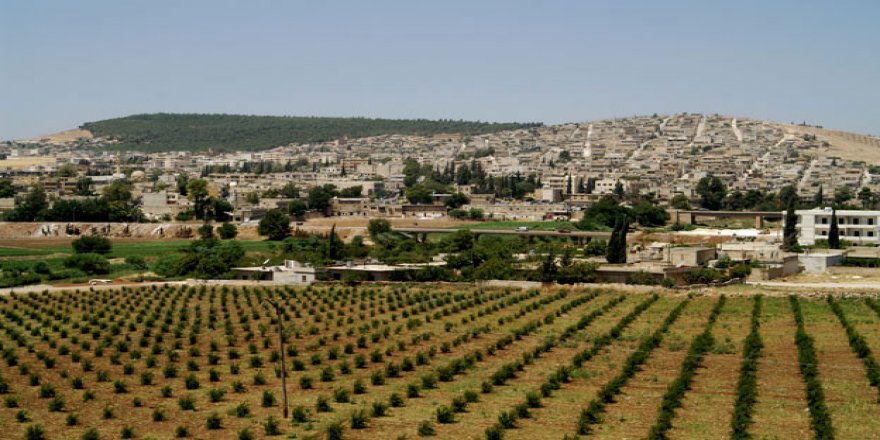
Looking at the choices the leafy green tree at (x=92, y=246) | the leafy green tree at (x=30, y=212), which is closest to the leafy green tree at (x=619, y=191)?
the leafy green tree at (x=30, y=212)

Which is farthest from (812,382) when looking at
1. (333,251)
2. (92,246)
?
(92,246)

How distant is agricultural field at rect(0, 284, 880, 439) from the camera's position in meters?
25.7

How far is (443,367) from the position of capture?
32.3 m

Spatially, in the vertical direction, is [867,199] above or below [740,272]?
below

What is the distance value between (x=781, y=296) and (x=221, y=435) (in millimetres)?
32446

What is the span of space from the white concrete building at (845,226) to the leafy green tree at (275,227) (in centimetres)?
4028

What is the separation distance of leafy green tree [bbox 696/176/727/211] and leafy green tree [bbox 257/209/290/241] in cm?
5554

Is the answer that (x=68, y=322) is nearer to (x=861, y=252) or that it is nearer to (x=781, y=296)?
(x=781, y=296)

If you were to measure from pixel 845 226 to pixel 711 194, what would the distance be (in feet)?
184

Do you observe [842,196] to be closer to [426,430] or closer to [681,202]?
[681,202]

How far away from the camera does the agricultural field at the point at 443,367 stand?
84.3 feet

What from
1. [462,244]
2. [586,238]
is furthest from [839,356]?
[586,238]

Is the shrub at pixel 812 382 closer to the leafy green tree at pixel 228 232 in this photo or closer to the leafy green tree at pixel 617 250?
the leafy green tree at pixel 617 250

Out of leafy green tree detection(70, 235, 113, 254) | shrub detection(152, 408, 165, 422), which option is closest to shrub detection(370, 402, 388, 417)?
shrub detection(152, 408, 165, 422)
